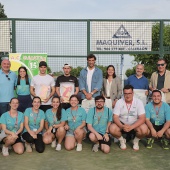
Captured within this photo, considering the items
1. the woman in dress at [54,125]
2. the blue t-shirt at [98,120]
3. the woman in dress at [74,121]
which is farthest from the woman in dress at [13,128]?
the blue t-shirt at [98,120]

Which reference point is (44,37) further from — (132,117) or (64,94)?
(132,117)

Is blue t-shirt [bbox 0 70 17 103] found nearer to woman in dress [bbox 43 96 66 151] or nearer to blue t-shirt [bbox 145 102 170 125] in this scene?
woman in dress [bbox 43 96 66 151]

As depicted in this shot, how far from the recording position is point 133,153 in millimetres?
5859

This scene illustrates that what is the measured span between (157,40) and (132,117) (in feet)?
10.2

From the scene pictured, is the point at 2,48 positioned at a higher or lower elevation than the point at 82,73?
higher

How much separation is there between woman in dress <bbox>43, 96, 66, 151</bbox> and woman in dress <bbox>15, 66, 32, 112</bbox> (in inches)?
28.3

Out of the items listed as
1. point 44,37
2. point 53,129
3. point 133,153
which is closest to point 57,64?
point 44,37

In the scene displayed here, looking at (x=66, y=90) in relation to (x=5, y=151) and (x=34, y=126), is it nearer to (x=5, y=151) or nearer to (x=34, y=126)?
(x=34, y=126)

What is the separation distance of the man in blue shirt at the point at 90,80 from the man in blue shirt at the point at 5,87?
1.55 m

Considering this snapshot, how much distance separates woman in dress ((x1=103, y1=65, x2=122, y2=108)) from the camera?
6941 millimetres

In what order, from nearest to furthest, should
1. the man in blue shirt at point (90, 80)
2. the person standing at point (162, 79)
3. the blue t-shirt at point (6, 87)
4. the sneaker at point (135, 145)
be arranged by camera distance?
1. the sneaker at point (135, 145)
2. the blue t-shirt at point (6, 87)
3. the person standing at point (162, 79)
4. the man in blue shirt at point (90, 80)

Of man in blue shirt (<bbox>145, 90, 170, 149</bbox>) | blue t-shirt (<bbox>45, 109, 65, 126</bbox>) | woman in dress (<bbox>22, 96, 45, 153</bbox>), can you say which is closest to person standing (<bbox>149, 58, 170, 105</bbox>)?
man in blue shirt (<bbox>145, 90, 170, 149</bbox>)

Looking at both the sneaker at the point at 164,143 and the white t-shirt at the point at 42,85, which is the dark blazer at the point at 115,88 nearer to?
the white t-shirt at the point at 42,85

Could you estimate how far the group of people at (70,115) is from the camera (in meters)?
6.00
